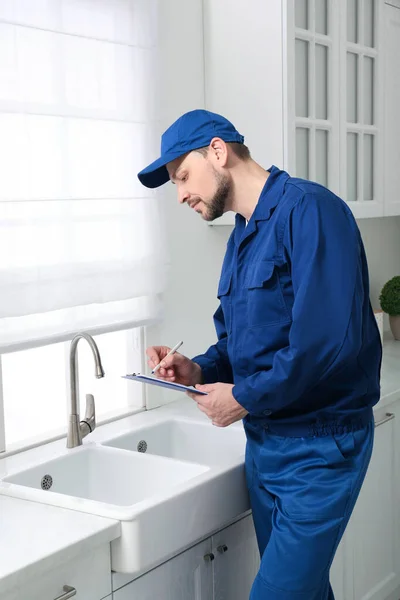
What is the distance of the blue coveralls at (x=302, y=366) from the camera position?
6.07 feet

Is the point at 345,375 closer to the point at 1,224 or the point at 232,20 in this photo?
the point at 1,224

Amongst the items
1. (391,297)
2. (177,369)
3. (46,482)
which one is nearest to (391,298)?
(391,297)

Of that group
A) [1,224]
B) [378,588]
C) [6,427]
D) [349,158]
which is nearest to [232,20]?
[349,158]

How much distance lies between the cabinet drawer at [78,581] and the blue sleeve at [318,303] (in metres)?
0.52

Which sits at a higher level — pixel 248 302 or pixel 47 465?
pixel 248 302

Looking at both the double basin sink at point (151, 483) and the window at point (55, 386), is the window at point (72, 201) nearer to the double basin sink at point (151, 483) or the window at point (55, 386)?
the window at point (55, 386)

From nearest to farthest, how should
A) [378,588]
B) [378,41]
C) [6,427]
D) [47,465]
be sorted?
[47,465] < [6,427] < [378,588] < [378,41]

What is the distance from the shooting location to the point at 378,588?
10.1ft

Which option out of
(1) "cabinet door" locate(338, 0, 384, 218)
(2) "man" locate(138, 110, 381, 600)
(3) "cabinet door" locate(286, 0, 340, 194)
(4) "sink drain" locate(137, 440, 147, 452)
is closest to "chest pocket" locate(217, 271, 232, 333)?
(2) "man" locate(138, 110, 381, 600)

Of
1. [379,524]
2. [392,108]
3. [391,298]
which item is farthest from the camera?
[391,298]

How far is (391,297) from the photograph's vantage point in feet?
13.1

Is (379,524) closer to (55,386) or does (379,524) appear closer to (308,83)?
(55,386)

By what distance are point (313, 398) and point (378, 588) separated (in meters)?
1.41

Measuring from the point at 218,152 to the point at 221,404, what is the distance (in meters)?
0.60
